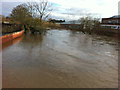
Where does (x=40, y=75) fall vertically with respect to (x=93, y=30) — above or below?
below

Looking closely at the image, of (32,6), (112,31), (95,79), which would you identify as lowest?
Result: (95,79)

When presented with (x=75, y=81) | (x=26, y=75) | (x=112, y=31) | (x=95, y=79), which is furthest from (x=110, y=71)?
(x=112, y=31)

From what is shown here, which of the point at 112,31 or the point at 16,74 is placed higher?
the point at 112,31

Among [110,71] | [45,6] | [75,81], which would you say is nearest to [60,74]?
[75,81]

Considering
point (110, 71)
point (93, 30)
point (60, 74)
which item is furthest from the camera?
point (93, 30)

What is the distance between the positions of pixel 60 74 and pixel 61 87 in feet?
2.87

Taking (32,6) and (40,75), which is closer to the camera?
(40,75)

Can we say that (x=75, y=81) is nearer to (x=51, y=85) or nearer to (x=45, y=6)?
(x=51, y=85)

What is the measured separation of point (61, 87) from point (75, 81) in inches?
24.9

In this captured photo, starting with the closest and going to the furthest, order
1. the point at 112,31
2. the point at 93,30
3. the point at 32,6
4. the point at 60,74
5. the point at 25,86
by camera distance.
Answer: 1. the point at 25,86
2. the point at 60,74
3. the point at 32,6
4. the point at 112,31
5. the point at 93,30

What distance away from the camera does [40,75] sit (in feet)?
12.5

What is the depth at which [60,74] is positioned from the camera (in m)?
4.04

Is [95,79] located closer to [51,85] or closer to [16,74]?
[51,85]

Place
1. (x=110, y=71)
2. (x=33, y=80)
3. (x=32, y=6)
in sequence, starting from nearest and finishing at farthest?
(x=33, y=80) → (x=110, y=71) → (x=32, y=6)
